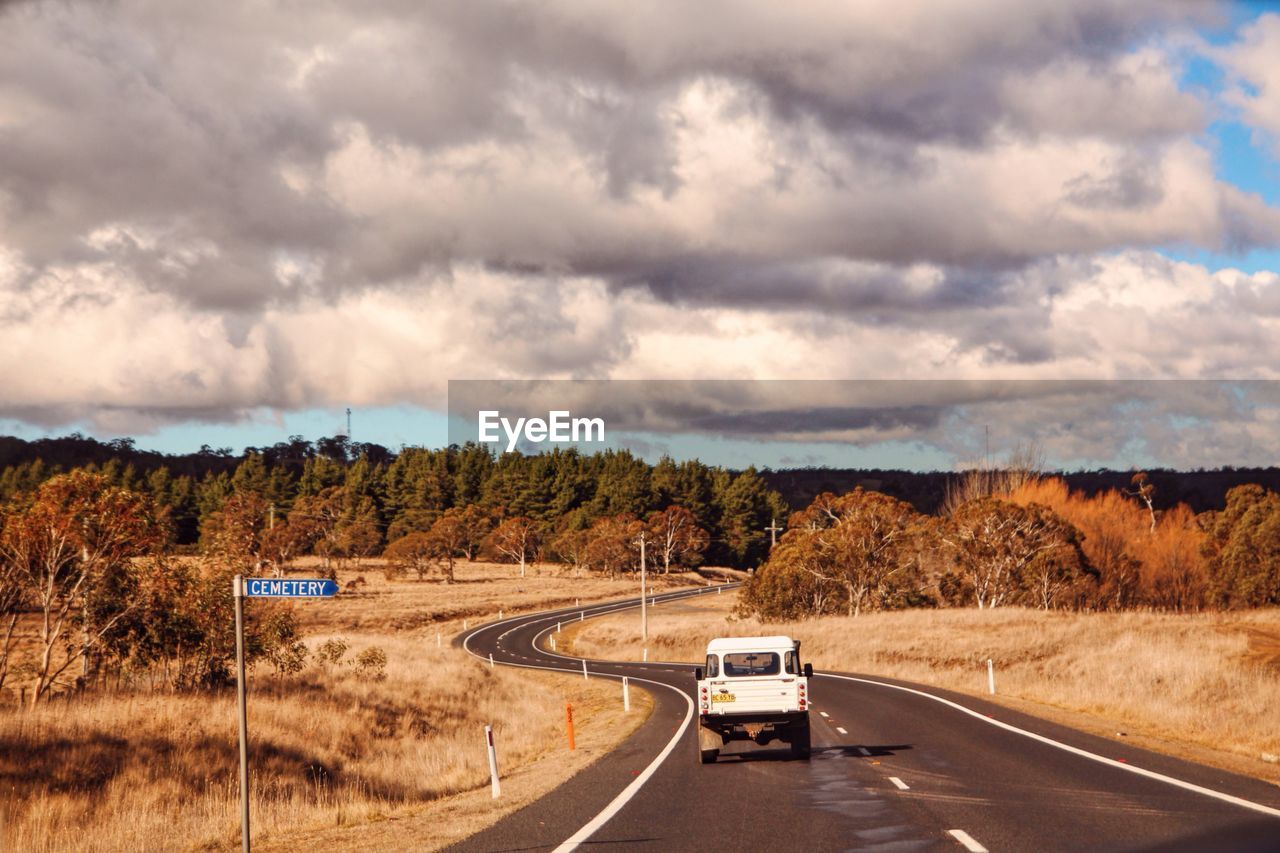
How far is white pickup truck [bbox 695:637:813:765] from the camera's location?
20.0m

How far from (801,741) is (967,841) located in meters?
9.28

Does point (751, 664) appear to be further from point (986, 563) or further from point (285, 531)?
point (285, 531)

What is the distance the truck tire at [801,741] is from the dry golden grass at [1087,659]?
6.34m

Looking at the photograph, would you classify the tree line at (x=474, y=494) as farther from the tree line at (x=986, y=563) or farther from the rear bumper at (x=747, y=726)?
the rear bumper at (x=747, y=726)

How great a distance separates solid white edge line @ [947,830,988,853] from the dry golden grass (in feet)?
23.2

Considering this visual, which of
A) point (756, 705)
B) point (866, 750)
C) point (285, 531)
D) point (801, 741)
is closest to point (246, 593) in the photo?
point (756, 705)

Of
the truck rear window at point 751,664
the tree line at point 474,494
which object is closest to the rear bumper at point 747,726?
the truck rear window at point 751,664

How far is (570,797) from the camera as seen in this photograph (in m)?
16.0

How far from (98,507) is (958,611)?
5107cm

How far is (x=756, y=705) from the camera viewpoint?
20.0 m

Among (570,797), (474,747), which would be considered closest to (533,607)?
(474,747)

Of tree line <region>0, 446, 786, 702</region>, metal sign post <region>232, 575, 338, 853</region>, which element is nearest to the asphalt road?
metal sign post <region>232, 575, 338, 853</region>

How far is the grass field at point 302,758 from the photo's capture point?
16391mm

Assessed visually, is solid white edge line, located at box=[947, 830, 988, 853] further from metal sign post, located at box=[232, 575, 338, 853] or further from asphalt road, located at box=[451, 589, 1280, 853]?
metal sign post, located at box=[232, 575, 338, 853]
